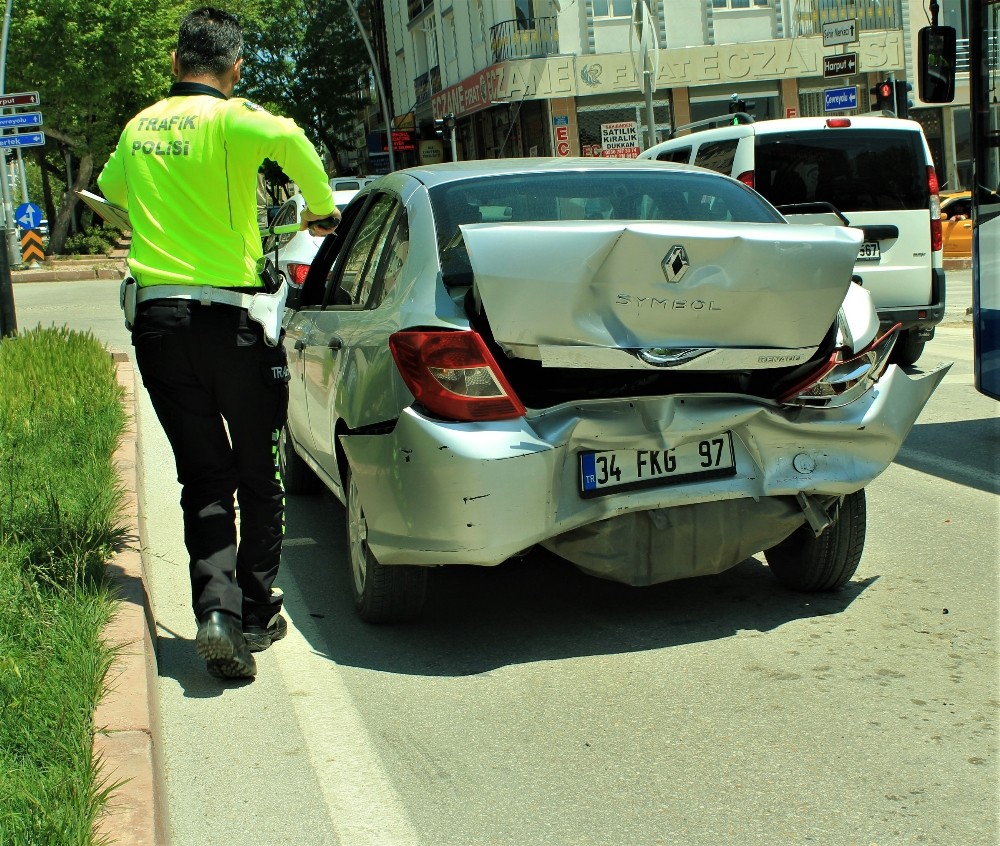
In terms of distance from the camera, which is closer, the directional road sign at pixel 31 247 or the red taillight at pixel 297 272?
the red taillight at pixel 297 272

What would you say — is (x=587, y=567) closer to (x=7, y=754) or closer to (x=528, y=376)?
(x=528, y=376)

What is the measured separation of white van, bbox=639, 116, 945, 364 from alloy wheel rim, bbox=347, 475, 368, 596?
6768 millimetres

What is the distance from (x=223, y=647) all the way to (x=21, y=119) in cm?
1879

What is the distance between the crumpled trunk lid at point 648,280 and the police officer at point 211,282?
0.71 m

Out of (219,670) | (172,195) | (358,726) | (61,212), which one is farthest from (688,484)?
(61,212)

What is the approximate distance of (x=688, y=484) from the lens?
175 inches

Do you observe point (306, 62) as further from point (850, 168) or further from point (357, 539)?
point (357, 539)

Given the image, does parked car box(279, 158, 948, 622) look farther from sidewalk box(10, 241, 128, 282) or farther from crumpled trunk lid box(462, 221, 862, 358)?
sidewalk box(10, 241, 128, 282)

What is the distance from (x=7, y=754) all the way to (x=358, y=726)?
3.57 feet

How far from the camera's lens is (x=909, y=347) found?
11.3 m

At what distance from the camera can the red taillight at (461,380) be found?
4.27 metres

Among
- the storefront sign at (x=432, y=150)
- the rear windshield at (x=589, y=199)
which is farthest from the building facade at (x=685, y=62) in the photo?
the rear windshield at (x=589, y=199)

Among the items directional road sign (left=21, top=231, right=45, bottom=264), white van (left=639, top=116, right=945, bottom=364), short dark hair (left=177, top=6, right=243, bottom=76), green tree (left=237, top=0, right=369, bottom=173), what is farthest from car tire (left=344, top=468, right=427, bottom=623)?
green tree (left=237, top=0, right=369, bottom=173)

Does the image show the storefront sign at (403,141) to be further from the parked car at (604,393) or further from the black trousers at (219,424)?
the black trousers at (219,424)
